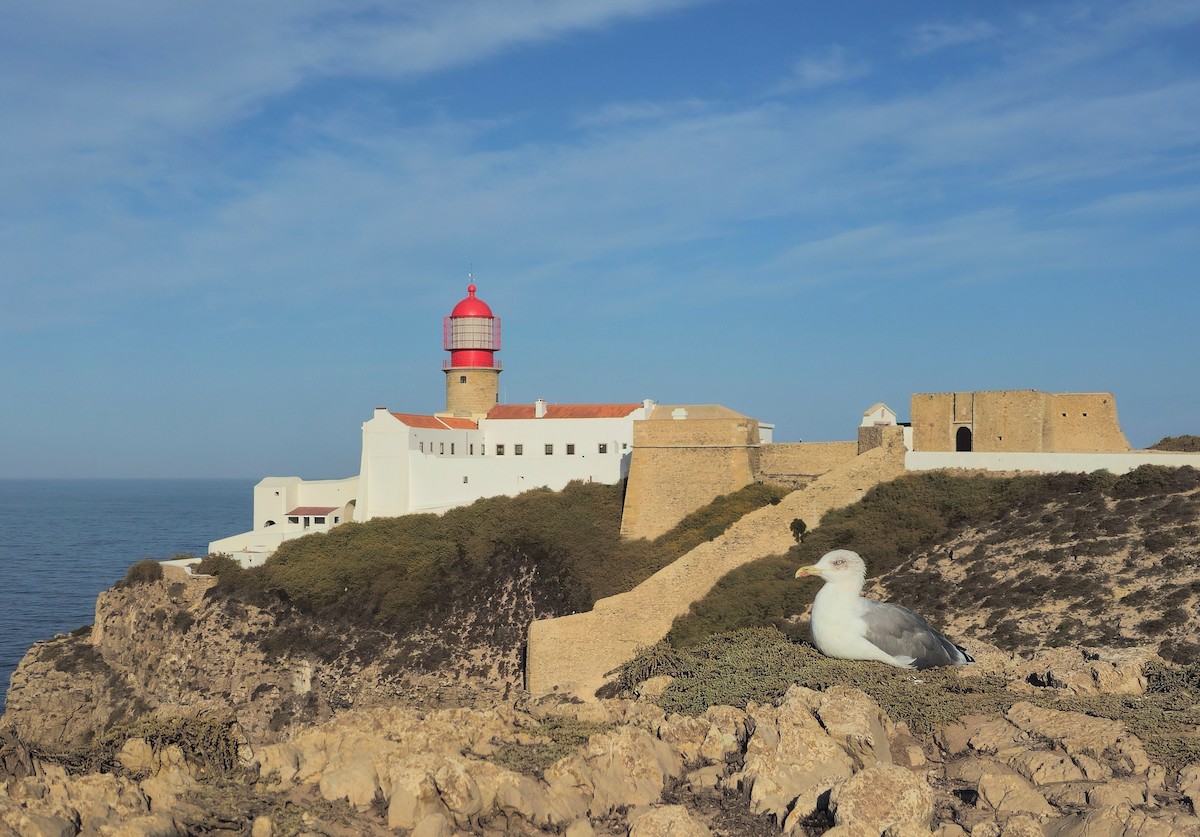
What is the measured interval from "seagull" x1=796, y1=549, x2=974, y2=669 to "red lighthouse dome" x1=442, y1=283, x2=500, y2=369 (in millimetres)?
33308

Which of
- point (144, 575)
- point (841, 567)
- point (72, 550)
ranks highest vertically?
point (841, 567)

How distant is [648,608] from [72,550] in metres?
75.7

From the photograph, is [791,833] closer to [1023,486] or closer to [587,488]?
[1023,486]

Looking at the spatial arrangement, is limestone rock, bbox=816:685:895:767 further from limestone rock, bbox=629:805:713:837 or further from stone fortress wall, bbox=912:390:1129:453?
stone fortress wall, bbox=912:390:1129:453

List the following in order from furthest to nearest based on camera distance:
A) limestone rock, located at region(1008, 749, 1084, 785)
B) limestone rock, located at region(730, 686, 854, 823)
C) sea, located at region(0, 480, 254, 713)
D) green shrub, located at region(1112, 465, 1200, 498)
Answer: sea, located at region(0, 480, 254, 713) < green shrub, located at region(1112, 465, 1200, 498) < limestone rock, located at region(1008, 749, 1084, 785) < limestone rock, located at region(730, 686, 854, 823)

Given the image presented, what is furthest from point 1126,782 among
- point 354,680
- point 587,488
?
point 587,488

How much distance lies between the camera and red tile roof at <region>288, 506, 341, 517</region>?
41031 millimetres

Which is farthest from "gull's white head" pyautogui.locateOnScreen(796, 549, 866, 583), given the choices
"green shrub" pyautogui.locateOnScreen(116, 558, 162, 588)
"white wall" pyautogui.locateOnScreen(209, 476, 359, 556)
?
"white wall" pyautogui.locateOnScreen(209, 476, 359, 556)

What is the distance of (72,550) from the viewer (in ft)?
288

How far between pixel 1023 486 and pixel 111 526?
108832mm

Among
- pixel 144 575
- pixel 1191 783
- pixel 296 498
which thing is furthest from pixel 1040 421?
pixel 144 575

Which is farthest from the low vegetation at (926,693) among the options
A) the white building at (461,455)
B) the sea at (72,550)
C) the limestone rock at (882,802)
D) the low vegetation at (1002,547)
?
the sea at (72,550)

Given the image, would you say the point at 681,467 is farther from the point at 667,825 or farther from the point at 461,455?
the point at 667,825

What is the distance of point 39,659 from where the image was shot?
112 feet
